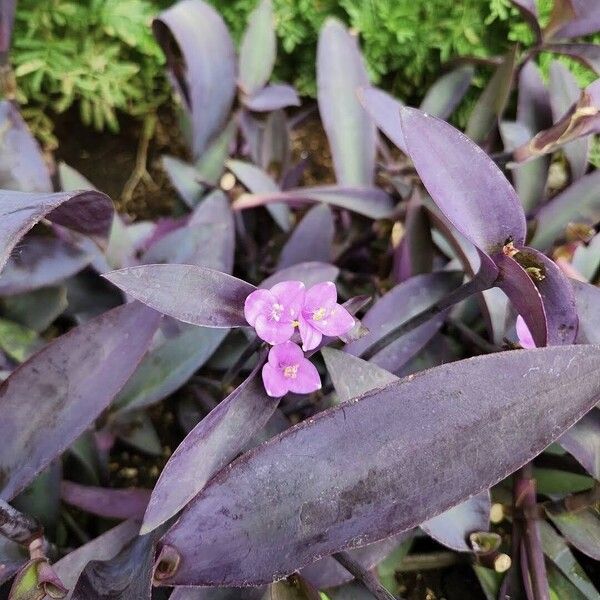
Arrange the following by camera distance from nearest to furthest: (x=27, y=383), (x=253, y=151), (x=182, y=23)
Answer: (x=27, y=383) < (x=182, y=23) < (x=253, y=151)

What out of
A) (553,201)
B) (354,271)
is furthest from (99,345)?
(553,201)

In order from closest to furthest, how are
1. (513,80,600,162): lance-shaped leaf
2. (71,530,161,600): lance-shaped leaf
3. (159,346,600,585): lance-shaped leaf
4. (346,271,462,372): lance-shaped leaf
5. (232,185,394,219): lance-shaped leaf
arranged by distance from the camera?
(159,346,600,585): lance-shaped leaf
(71,530,161,600): lance-shaped leaf
(513,80,600,162): lance-shaped leaf
(346,271,462,372): lance-shaped leaf
(232,185,394,219): lance-shaped leaf

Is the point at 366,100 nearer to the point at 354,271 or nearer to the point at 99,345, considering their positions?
the point at 354,271

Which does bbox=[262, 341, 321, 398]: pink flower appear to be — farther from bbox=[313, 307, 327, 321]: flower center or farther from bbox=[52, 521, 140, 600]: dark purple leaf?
bbox=[52, 521, 140, 600]: dark purple leaf

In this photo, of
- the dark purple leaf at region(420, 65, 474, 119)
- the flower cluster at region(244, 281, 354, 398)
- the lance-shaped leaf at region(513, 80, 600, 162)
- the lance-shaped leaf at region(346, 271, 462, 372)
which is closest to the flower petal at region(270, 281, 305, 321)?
the flower cluster at region(244, 281, 354, 398)

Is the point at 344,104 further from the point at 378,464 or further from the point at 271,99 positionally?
the point at 378,464
